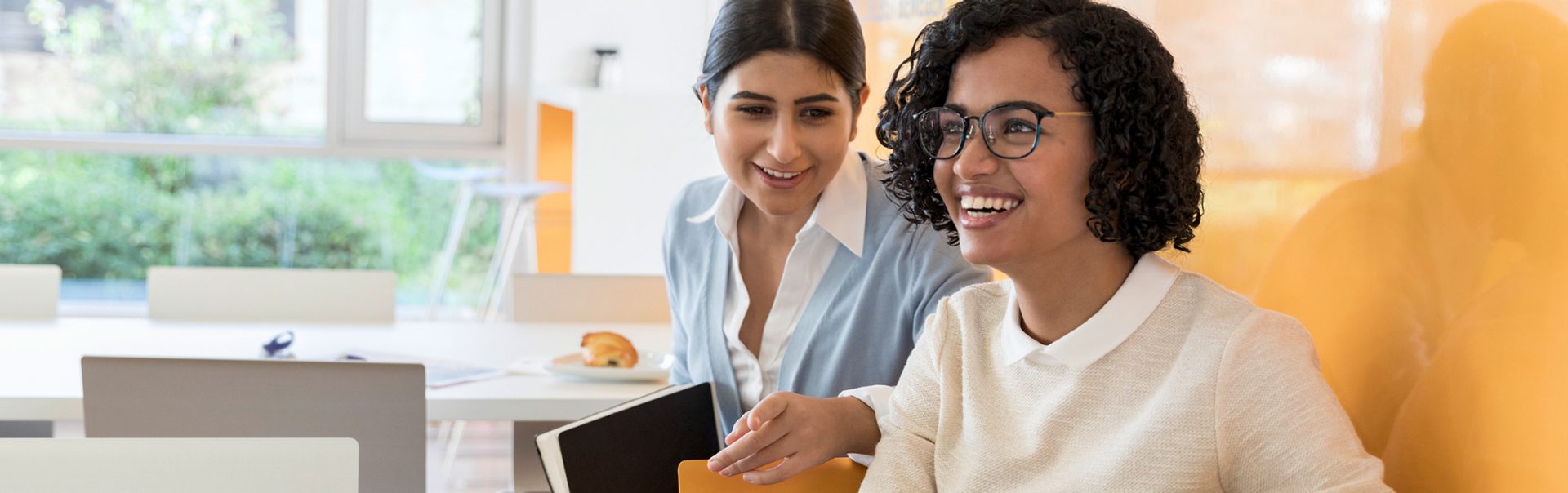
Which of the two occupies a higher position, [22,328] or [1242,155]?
[1242,155]

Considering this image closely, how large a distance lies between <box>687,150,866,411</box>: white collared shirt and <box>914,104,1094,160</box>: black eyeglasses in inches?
20.8

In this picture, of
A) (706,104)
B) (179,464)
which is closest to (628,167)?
(706,104)

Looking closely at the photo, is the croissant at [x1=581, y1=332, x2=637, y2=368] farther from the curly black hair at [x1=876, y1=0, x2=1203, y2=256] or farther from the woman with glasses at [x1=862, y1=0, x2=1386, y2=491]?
the curly black hair at [x1=876, y1=0, x2=1203, y2=256]

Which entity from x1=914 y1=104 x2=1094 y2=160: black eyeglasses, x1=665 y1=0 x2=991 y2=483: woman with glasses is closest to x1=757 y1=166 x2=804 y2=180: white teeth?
x1=665 y1=0 x2=991 y2=483: woman with glasses

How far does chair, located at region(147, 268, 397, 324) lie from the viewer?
292cm

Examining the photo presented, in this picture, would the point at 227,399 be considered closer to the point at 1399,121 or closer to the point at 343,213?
the point at 1399,121

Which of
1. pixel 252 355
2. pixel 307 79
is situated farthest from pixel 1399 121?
pixel 307 79

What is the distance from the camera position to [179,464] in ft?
Answer: 4.39

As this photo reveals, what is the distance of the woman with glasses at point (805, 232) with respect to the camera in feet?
5.39

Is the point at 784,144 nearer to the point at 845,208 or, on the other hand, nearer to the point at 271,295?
the point at 845,208

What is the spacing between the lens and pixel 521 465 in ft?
8.35

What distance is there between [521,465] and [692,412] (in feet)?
3.36

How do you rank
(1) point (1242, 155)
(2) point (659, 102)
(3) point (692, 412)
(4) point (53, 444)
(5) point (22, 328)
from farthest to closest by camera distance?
(2) point (659, 102), (5) point (22, 328), (3) point (692, 412), (1) point (1242, 155), (4) point (53, 444)

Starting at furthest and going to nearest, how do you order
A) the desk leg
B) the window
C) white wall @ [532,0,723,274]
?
the window → white wall @ [532,0,723,274] → the desk leg
